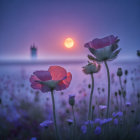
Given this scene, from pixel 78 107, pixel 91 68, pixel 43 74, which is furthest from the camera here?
pixel 78 107

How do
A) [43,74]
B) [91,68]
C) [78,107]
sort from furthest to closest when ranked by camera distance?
1. [78,107]
2. [91,68]
3. [43,74]

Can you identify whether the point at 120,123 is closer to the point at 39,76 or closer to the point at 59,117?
the point at 39,76

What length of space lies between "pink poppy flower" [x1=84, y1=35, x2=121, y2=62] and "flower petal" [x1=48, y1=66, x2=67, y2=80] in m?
0.16

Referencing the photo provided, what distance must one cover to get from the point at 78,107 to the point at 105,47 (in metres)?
1.12

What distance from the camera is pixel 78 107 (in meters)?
1.64

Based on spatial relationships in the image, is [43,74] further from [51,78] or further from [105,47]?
[105,47]

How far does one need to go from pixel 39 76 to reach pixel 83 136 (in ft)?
1.52

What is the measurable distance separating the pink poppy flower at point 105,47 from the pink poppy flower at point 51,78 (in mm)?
152

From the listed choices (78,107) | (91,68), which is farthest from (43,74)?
(78,107)

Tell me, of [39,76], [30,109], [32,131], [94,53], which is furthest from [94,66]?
[30,109]

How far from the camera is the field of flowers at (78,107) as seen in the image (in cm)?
63

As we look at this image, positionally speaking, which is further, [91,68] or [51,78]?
→ [91,68]

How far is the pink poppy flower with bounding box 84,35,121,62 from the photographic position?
63cm

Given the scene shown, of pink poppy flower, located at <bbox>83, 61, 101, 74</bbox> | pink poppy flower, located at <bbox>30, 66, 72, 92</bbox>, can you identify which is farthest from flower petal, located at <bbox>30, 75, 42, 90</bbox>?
pink poppy flower, located at <bbox>83, 61, 101, 74</bbox>
